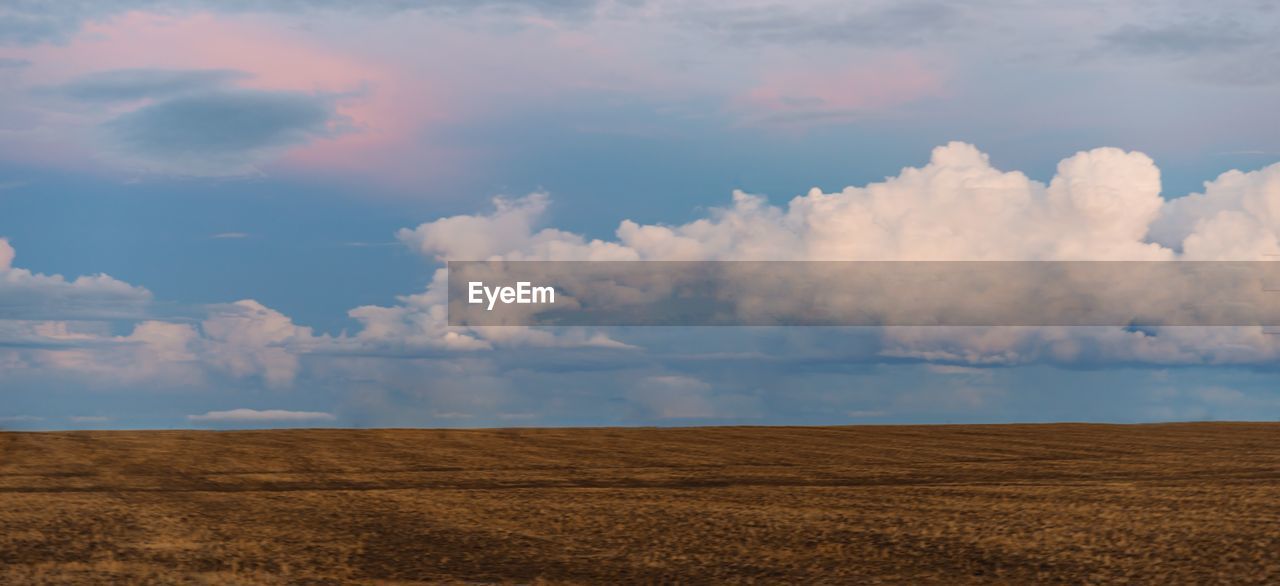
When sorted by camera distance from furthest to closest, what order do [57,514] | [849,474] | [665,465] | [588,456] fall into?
[588,456] → [665,465] → [849,474] → [57,514]

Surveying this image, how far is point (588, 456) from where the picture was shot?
39562 millimetres

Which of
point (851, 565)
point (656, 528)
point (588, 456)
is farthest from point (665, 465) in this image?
point (851, 565)

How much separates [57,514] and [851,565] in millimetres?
16367

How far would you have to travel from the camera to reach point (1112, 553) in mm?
20531

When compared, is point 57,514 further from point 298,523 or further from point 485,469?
point 485,469

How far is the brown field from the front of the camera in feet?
64.3

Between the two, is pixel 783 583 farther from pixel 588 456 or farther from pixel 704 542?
pixel 588 456

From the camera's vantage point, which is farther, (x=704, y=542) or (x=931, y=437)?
(x=931, y=437)

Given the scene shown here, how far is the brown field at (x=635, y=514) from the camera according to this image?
772 inches

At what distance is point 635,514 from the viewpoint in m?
24.9

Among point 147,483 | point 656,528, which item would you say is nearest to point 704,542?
point 656,528

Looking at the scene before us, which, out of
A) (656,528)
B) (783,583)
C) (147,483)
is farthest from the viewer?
(147,483)

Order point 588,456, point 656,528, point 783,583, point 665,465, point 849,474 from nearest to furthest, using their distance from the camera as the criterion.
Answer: point 783,583 → point 656,528 → point 849,474 → point 665,465 → point 588,456

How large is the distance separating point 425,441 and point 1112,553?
1189 inches
